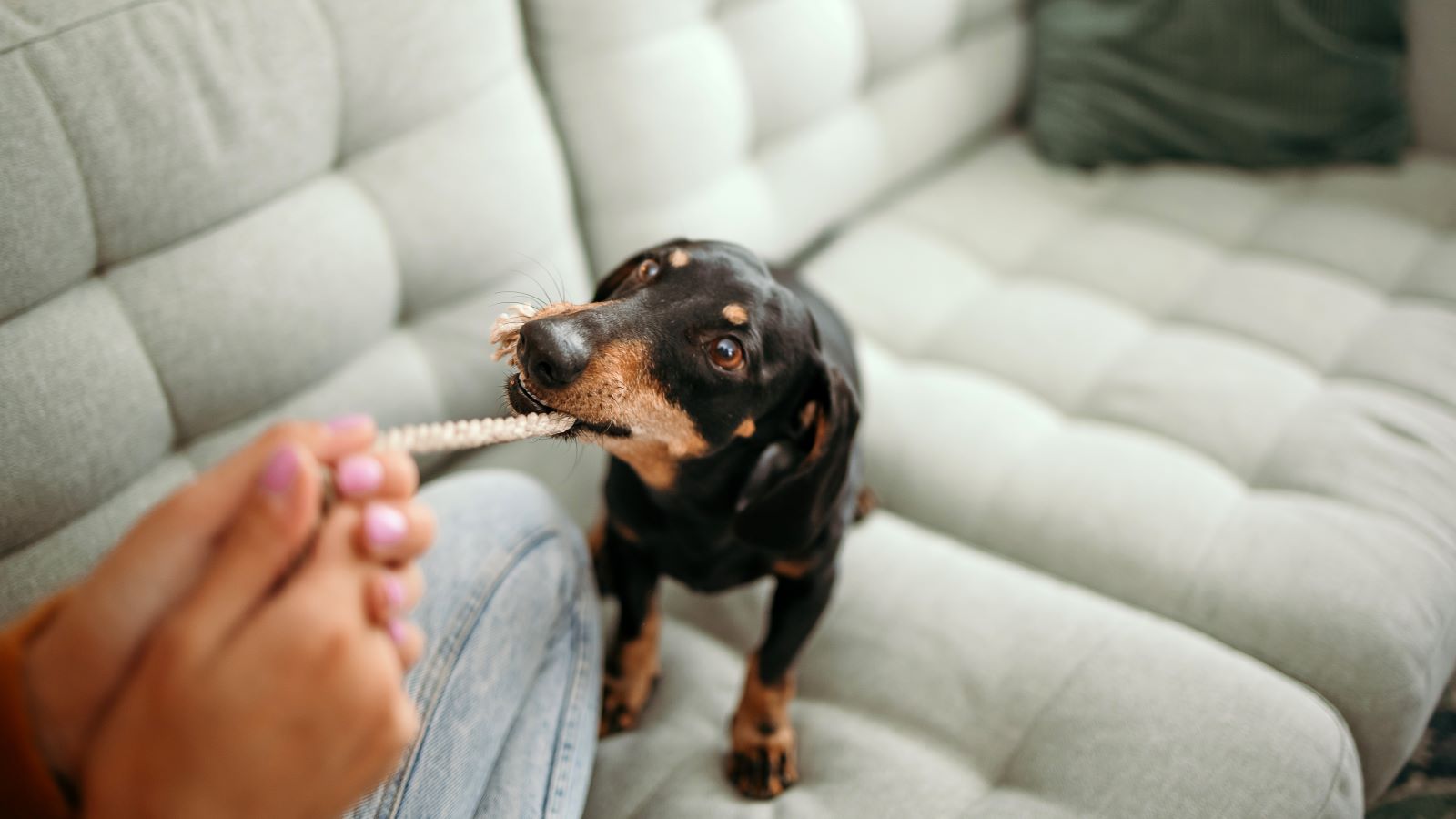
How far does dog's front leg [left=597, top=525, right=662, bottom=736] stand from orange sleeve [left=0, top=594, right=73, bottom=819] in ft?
2.45

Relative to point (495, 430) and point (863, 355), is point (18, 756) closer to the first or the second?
point (495, 430)

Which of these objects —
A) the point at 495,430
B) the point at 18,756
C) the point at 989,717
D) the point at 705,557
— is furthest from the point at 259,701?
the point at 989,717

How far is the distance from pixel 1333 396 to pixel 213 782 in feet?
5.99

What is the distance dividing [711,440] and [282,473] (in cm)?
57

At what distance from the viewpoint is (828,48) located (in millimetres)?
1860

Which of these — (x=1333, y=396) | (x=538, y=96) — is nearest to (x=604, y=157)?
(x=538, y=96)

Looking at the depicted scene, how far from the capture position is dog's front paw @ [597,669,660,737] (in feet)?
4.12

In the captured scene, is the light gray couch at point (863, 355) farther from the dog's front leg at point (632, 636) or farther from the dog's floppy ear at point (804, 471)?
the dog's floppy ear at point (804, 471)

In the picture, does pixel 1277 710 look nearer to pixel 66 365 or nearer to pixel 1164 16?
pixel 66 365

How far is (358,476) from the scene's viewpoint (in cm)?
62

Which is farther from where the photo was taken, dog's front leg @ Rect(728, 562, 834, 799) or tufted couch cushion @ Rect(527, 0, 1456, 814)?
tufted couch cushion @ Rect(527, 0, 1456, 814)

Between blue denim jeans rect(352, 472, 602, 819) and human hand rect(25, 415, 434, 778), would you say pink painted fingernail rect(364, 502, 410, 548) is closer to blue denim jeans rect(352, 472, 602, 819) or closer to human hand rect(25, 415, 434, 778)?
human hand rect(25, 415, 434, 778)

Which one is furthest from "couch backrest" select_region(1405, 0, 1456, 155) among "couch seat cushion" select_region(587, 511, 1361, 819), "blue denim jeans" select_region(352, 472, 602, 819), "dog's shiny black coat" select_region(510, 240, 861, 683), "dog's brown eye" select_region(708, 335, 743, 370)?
"blue denim jeans" select_region(352, 472, 602, 819)

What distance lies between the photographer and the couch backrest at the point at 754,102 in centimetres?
148
